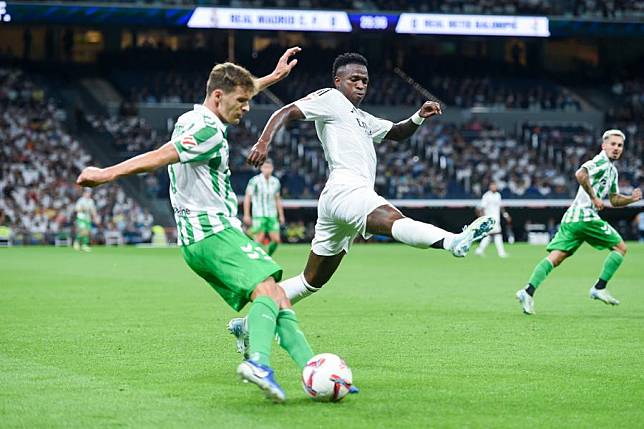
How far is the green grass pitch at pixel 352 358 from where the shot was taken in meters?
6.61

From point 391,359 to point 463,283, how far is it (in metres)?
11.0

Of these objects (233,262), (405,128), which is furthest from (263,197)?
(233,262)

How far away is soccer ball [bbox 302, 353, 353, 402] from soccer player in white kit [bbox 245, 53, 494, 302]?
1522mm

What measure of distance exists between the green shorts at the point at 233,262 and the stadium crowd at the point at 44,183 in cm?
3509

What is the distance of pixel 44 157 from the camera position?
146ft

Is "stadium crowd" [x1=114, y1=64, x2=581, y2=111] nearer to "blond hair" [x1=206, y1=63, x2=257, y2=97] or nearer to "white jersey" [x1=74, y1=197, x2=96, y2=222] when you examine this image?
"white jersey" [x1=74, y1=197, x2=96, y2=222]

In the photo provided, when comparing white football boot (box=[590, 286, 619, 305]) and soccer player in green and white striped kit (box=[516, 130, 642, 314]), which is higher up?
soccer player in green and white striped kit (box=[516, 130, 642, 314])

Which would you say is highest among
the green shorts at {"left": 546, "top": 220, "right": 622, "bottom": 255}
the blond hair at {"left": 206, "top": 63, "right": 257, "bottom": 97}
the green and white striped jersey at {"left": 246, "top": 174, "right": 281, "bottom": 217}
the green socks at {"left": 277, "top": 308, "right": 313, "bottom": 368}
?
the blond hair at {"left": 206, "top": 63, "right": 257, "bottom": 97}

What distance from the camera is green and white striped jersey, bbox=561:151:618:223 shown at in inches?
548

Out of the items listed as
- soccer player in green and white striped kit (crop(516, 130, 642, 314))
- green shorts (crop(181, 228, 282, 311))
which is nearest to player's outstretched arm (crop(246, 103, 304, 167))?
green shorts (crop(181, 228, 282, 311))

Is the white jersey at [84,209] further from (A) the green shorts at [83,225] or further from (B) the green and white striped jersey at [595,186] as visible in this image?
(B) the green and white striped jersey at [595,186]

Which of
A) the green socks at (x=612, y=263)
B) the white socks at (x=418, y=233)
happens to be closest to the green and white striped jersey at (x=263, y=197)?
the green socks at (x=612, y=263)

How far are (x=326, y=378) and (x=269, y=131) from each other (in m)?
2.19

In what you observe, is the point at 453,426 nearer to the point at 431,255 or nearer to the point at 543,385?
the point at 543,385
